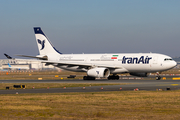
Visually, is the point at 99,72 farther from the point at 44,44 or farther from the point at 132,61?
the point at 44,44

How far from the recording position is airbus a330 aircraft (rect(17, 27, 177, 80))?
53469mm

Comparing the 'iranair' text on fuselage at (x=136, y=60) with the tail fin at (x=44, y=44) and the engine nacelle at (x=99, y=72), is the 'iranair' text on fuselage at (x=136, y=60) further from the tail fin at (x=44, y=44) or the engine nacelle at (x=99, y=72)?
the tail fin at (x=44, y=44)

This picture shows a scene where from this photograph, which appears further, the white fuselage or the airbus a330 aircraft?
the airbus a330 aircraft

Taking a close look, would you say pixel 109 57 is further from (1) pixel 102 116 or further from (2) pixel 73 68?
(1) pixel 102 116

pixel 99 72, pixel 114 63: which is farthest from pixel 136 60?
pixel 99 72

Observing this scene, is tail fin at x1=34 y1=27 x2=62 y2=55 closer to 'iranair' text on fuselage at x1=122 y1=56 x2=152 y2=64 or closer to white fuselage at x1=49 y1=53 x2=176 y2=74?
white fuselage at x1=49 y1=53 x2=176 y2=74

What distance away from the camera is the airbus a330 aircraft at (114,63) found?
53.5 m

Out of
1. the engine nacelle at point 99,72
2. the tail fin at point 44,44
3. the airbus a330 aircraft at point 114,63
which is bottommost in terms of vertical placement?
the engine nacelle at point 99,72

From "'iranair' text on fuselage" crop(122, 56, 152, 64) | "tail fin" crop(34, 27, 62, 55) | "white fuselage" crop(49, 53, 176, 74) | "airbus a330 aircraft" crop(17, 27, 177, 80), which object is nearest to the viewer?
"white fuselage" crop(49, 53, 176, 74)

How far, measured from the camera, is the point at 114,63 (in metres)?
57.2

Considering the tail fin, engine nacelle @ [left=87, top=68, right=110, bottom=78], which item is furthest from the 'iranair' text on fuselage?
the tail fin

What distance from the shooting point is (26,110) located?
18.2 metres

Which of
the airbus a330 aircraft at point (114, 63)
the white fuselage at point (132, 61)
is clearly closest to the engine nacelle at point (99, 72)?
the airbus a330 aircraft at point (114, 63)

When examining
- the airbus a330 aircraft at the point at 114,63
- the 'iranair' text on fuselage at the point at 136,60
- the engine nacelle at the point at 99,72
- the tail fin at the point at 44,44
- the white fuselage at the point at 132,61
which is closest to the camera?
the white fuselage at the point at 132,61
